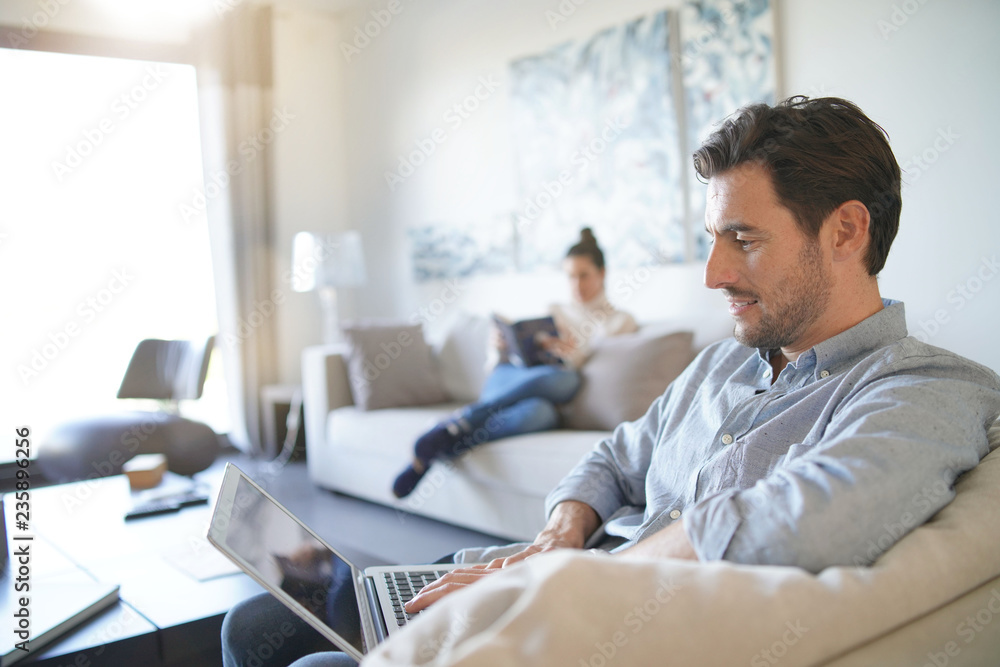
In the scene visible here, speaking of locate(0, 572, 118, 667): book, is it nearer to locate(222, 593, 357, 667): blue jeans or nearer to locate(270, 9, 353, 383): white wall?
locate(222, 593, 357, 667): blue jeans

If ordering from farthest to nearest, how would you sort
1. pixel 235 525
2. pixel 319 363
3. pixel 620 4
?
pixel 319 363 < pixel 620 4 < pixel 235 525

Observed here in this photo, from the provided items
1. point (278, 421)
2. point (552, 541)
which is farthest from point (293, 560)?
point (278, 421)

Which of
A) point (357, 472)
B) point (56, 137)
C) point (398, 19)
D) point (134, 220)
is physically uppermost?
point (398, 19)

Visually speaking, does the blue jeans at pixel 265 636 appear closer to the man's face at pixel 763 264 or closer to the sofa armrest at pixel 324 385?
the man's face at pixel 763 264

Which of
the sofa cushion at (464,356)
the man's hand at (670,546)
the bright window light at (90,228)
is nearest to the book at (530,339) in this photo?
the sofa cushion at (464,356)

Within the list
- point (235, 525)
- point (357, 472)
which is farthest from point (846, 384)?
point (357, 472)

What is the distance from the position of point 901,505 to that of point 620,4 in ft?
10.6

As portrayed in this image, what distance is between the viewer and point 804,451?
1.02 metres

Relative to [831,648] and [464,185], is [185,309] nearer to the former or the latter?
[464,185]

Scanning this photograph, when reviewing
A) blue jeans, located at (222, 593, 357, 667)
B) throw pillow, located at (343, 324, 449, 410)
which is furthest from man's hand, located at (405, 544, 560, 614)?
throw pillow, located at (343, 324, 449, 410)

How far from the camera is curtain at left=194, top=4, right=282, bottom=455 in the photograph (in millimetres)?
4918

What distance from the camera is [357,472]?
3.70 metres

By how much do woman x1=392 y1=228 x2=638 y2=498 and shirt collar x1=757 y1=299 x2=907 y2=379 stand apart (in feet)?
6.22

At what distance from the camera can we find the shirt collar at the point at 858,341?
1143 mm
